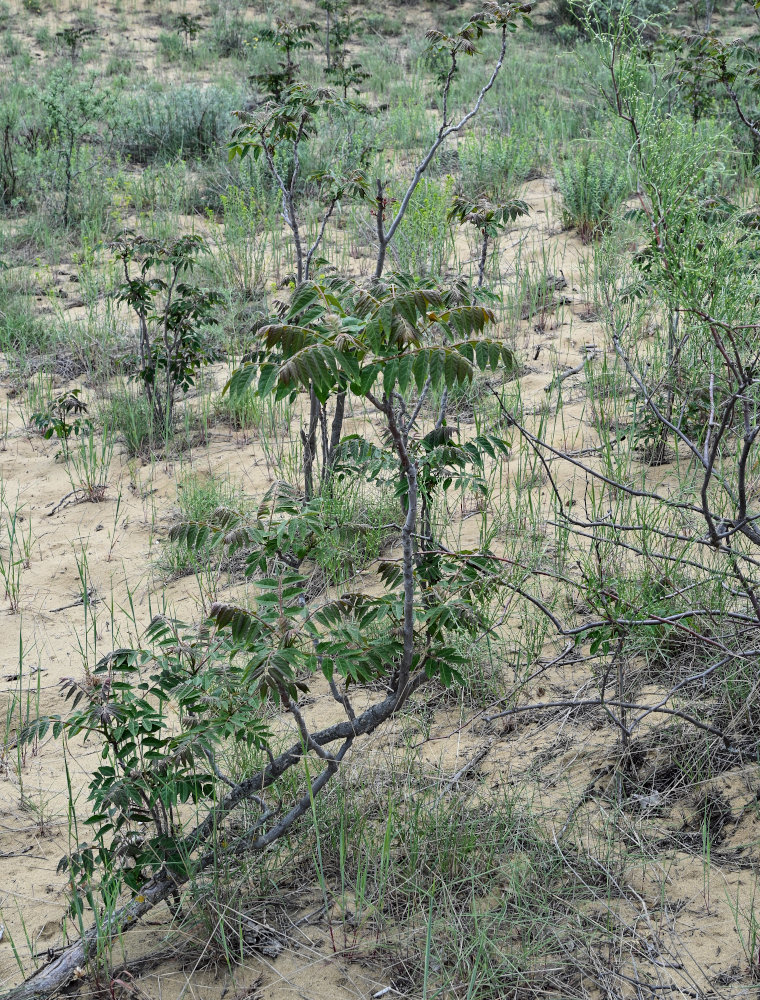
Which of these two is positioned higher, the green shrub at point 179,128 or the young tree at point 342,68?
the young tree at point 342,68

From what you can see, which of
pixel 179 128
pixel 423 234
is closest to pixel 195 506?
pixel 423 234

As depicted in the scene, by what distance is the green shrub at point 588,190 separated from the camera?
6.11m

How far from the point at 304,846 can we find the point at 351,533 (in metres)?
0.85

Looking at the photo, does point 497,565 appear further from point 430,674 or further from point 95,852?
point 95,852

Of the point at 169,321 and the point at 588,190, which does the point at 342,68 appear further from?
the point at 169,321

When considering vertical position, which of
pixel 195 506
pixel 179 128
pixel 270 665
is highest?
pixel 179 128

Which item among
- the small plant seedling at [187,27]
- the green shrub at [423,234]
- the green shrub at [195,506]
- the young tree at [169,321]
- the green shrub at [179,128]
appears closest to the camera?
the green shrub at [195,506]

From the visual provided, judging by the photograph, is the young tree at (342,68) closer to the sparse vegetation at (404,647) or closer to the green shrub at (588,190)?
the green shrub at (588,190)

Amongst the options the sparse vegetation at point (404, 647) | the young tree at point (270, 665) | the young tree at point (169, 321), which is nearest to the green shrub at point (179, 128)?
the sparse vegetation at point (404, 647)

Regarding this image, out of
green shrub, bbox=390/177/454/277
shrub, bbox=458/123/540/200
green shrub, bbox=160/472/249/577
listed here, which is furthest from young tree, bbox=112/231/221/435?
shrub, bbox=458/123/540/200

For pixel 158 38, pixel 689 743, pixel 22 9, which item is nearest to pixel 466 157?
pixel 689 743

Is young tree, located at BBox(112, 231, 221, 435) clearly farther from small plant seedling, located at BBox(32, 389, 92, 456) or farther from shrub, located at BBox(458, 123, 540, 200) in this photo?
shrub, located at BBox(458, 123, 540, 200)

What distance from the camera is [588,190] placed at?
20.4 feet

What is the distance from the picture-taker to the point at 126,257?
4719 millimetres
